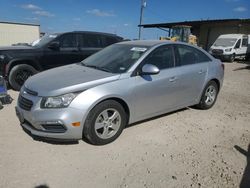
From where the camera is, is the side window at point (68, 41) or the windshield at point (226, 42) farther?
the windshield at point (226, 42)

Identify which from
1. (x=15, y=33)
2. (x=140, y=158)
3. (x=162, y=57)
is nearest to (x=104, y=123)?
(x=140, y=158)

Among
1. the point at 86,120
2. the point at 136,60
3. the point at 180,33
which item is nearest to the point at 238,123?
the point at 136,60

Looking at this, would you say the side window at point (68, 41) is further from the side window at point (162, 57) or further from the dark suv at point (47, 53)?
the side window at point (162, 57)

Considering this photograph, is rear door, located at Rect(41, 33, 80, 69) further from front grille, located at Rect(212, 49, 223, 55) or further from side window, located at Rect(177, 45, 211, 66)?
front grille, located at Rect(212, 49, 223, 55)

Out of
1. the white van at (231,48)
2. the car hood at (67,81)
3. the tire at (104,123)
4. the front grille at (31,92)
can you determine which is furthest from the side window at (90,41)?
the white van at (231,48)

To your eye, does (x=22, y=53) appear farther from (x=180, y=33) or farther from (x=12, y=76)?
(x=180, y=33)

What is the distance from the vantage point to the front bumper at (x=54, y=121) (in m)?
3.30

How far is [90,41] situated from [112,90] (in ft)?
15.7

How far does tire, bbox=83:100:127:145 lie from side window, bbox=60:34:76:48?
4.44 metres

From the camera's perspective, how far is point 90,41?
7949mm

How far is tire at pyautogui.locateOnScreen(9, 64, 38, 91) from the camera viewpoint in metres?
6.64

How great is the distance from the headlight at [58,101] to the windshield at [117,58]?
3.13ft

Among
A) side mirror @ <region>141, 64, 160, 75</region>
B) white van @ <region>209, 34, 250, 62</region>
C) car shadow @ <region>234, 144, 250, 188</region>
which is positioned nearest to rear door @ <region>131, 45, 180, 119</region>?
side mirror @ <region>141, 64, 160, 75</region>

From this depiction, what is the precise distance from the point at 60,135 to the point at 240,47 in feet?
64.3
